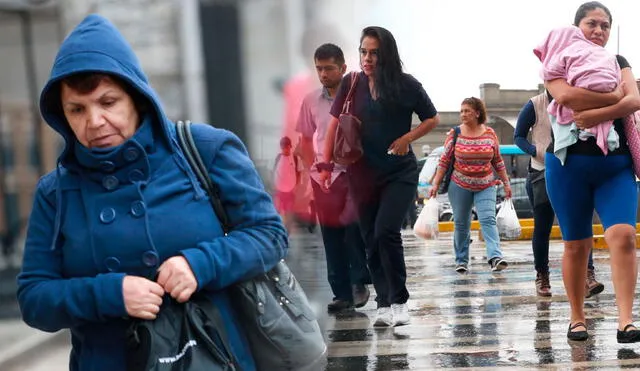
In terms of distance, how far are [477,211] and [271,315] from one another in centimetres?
628

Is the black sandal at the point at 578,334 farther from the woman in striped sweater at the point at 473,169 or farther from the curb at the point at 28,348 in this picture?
the woman in striped sweater at the point at 473,169

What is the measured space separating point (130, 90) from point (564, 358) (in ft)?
9.84

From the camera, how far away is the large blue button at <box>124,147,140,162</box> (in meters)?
1.59

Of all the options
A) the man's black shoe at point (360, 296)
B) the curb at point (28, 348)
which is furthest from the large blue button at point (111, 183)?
the man's black shoe at point (360, 296)

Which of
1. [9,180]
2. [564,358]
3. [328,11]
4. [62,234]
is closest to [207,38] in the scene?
[328,11]

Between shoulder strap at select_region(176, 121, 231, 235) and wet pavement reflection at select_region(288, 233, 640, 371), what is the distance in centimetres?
230

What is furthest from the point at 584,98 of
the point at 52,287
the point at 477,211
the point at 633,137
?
the point at 477,211

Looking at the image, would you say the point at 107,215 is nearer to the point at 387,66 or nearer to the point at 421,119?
the point at 387,66

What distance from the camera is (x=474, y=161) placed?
7.24 metres

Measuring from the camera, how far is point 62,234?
1610 mm

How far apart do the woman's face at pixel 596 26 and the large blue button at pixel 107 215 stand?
3108mm

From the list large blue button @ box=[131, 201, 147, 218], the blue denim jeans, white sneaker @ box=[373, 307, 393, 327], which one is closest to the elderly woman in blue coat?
large blue button @ box=[131, 201, 147, 218]

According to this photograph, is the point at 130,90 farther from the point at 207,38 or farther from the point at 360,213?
the point at 360,213

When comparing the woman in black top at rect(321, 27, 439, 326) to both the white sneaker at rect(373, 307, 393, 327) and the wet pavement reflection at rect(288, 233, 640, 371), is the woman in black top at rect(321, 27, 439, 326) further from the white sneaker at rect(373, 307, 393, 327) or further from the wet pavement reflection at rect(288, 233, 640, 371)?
the wet pavement reflection at rect(288, 233, 640, 371)
